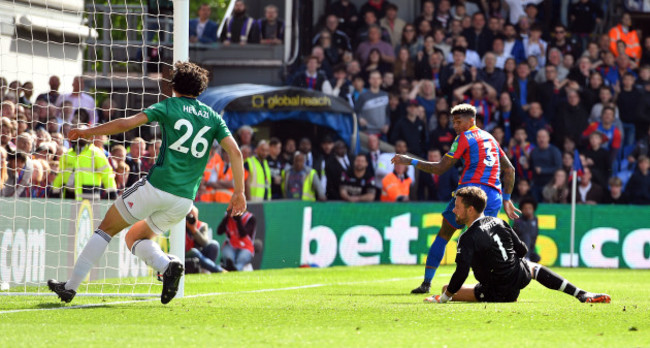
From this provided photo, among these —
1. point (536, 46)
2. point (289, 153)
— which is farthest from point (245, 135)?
point (536, 46)

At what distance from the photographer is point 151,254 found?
889 cm

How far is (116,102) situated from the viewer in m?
18.0

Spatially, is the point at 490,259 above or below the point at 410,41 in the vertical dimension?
below

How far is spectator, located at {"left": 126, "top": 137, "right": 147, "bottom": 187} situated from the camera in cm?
1259

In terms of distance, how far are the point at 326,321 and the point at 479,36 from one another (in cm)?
1621

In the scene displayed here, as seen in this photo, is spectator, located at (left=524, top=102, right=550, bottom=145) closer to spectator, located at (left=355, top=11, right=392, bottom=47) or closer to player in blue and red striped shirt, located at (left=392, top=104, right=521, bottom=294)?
spectator, located at (left=355, top=11, right=392, bottom=47)

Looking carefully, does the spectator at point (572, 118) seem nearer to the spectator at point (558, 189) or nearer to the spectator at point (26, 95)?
the spectator at point (558, 189)

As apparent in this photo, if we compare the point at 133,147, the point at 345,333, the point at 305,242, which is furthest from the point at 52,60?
the point at 345,333

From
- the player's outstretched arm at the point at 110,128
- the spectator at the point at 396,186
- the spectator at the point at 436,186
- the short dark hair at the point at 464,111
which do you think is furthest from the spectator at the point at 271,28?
the player's outstretched arm at the point at 110,128

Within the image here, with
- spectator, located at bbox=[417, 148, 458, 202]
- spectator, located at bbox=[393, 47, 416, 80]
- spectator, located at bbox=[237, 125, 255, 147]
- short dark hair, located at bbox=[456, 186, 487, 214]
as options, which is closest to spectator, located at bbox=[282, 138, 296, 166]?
spectator, located at bbox=[237, 125, 255, 147]

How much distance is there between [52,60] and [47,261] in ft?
13.6

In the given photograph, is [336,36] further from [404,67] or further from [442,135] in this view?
[442,135]

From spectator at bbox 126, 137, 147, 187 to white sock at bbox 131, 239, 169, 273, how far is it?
305 centimetres

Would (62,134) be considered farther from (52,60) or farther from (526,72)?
(526,72)
